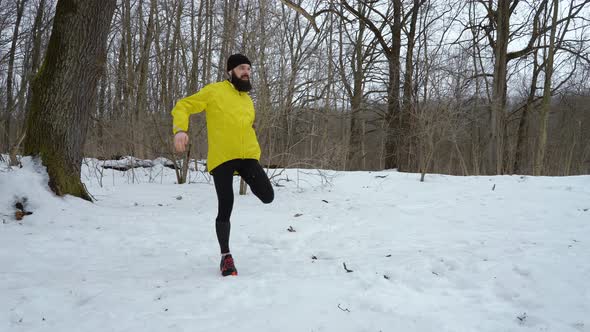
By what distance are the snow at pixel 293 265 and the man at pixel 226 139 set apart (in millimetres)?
455

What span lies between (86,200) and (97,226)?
3.18 feet

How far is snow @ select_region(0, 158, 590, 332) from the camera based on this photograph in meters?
1.99

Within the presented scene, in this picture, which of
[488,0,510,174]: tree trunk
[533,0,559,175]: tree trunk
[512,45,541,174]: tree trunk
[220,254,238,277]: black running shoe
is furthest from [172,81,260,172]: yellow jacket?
[512,45,541,174]: tree trunk

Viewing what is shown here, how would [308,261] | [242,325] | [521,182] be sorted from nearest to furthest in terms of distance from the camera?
[242,325]
[308,261]
[521,182]

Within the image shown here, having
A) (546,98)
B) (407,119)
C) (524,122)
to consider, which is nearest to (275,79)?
(407,119)

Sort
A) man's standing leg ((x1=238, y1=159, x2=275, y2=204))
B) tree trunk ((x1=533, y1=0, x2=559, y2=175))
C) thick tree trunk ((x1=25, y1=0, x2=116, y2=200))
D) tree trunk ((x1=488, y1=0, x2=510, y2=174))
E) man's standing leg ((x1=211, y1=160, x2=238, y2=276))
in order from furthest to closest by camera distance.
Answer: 1. tree trunk ((x1=533, y1=0, x2=559, y2=175))
2. tree trunk ((x1=488, y1=0, x2=510, y2=174))
3. thick tree trunk ((x1=25, y1=0, x2=116, y2=200))
4. man's standing leg ((x1=238, y1=159, x2=275, y2=204))
5. man's standing leg ((x1=211, y1=160, x2=238, y2=276))

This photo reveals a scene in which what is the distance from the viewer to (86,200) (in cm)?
466

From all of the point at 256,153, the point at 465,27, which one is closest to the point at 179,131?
the point at 256,153

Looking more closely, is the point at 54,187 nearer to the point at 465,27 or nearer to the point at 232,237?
the point at 232,237

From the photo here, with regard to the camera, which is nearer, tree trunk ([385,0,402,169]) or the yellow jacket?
the yellow jacket

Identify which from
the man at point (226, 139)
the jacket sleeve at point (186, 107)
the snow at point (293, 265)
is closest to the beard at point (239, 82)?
the man at point (226, 139)

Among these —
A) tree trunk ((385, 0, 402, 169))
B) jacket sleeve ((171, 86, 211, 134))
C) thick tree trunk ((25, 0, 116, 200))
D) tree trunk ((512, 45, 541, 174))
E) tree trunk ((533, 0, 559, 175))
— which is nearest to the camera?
jacket sleeve ((171, 86, 211, 134))

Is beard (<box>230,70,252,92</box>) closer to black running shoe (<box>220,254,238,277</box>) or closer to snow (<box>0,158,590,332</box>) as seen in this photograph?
black running shoe (<box>220,254,238,277</box>)

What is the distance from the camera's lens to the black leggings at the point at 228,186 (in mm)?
2764
